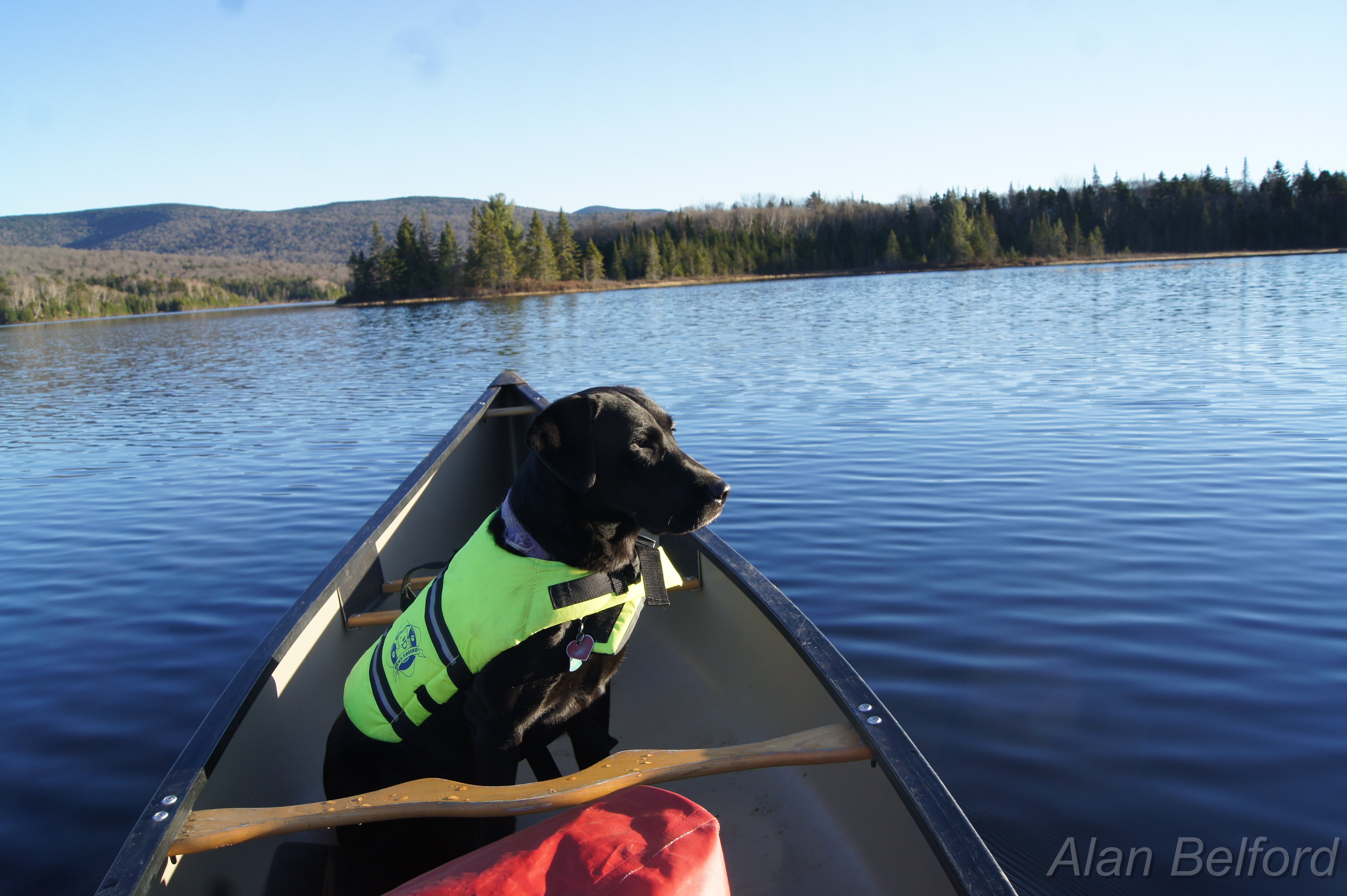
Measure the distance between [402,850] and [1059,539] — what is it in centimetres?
546

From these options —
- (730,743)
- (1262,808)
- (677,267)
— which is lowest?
(1262,808)

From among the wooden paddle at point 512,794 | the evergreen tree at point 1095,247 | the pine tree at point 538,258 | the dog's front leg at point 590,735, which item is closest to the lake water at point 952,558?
the wooden paddle at point 512,794

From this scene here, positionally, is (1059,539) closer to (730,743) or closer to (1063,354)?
(730,743)

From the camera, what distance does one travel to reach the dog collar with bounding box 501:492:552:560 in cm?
245

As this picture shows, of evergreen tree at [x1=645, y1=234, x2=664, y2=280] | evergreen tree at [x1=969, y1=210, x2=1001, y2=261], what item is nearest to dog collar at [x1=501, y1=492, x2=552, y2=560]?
evergreen tree at [x1=645, y1=234, x2=664, y2=280]

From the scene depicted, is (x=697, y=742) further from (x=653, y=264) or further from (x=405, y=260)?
(x=653, y=264)

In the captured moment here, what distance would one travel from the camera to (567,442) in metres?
2.50

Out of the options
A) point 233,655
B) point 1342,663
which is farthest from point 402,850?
point 1342,663

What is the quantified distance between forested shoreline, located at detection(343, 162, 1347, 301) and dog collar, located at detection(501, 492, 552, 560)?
88.4 m

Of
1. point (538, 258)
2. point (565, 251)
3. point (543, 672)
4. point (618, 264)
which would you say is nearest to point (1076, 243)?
point (618, 264)

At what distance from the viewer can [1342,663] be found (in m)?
4.28

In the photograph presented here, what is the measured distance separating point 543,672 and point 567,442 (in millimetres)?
694

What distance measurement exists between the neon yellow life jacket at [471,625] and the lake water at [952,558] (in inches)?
78.6

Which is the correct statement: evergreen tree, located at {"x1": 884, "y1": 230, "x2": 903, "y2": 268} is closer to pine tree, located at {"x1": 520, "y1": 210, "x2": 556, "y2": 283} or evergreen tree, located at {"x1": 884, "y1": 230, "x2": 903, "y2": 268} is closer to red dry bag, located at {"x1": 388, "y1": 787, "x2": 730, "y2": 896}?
pine tree, located at {"x1": 520, "y1": 210, "x2": 556, "y2": 283}
